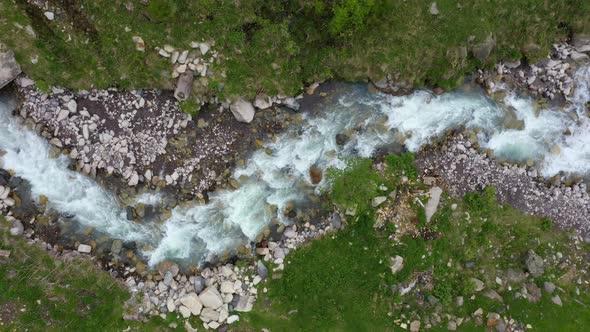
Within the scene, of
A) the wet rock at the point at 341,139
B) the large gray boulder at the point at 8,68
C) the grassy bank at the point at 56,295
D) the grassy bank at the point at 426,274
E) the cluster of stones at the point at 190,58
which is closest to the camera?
the large gray boulder at the point at 8,68

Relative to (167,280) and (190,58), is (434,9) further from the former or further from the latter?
(167,280)

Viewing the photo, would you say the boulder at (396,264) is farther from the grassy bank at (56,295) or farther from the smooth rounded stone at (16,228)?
the smooth rounded stone at (16,228)

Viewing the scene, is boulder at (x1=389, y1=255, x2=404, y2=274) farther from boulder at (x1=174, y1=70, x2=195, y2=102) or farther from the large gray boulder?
the large gray boulder

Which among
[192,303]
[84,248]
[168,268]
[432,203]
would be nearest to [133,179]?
[84,248]

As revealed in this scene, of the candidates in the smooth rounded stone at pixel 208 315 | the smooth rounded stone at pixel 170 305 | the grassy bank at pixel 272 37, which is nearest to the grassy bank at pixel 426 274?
the smooth rounded stone at pixel 208 315

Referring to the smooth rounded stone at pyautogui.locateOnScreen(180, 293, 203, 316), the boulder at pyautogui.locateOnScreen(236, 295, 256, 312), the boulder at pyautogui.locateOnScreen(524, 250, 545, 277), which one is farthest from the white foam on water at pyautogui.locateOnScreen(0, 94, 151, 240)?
the boulder at pyautogui.locateOnScreen(524, 250, 545, 277)
